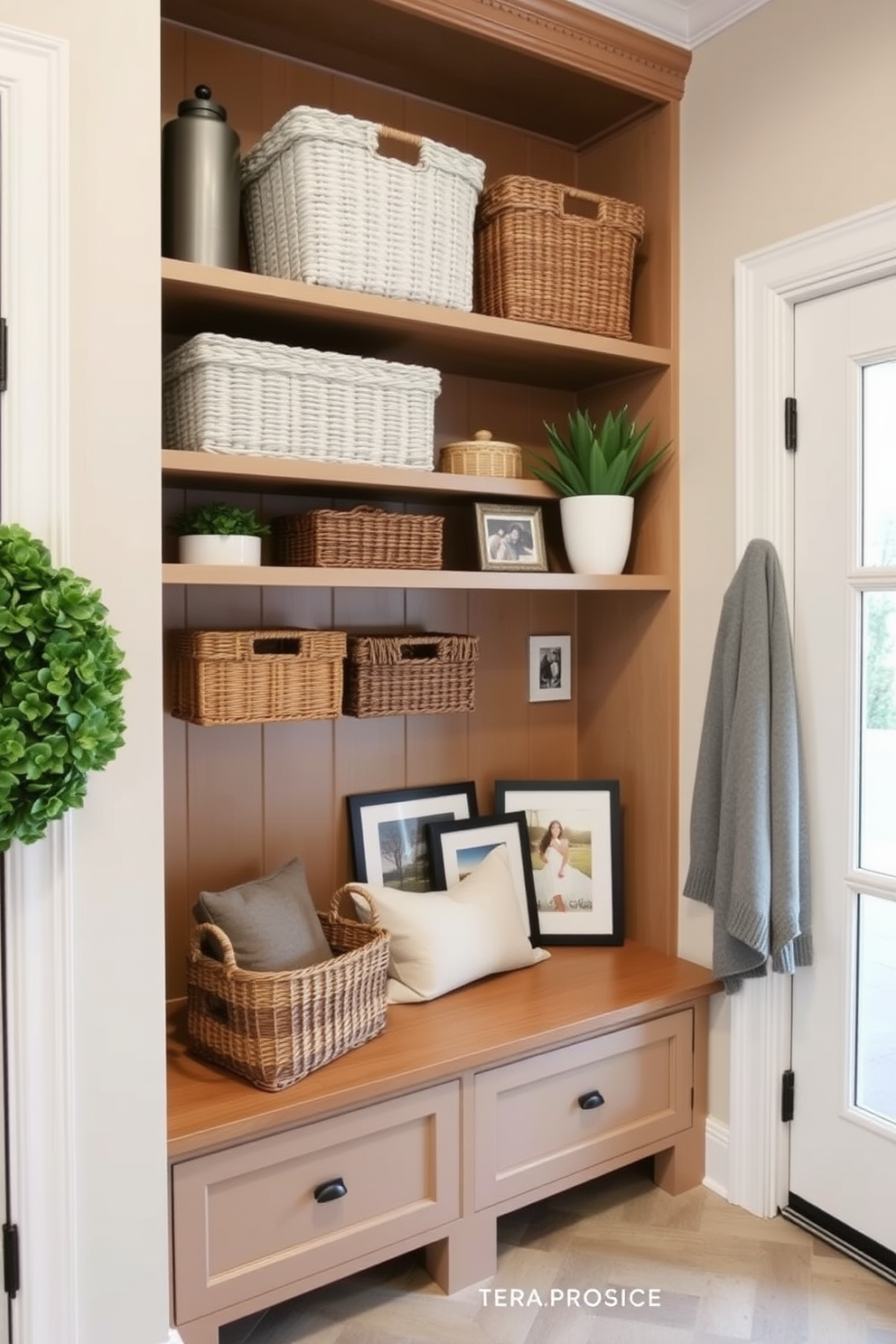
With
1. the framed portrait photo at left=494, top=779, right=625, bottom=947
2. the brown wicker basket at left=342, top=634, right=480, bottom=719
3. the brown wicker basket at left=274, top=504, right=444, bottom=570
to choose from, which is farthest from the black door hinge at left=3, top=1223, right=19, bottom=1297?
the framed portrait photo at left=494, top=779, right=625, bottom=947

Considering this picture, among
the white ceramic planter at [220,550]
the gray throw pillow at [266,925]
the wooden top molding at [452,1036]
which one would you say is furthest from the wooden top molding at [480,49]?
the wooden top molding at [452,1036]

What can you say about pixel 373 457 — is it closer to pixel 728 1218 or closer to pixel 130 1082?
pixel 130 1082

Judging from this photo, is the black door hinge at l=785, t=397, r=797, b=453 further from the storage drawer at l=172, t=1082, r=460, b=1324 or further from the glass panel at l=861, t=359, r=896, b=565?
the storage drawer at l=172, t=1082, r=460, b=1324

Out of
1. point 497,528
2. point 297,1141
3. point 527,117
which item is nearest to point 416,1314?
point 297,1141

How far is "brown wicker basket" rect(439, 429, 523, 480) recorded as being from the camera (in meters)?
2.22

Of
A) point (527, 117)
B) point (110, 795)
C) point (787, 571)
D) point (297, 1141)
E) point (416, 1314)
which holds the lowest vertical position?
point (416, 1314)

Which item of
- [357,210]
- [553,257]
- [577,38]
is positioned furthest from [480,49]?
[357,210]

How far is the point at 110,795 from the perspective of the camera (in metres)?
1.50

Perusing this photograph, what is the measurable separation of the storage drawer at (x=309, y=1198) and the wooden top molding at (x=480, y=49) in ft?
6.76

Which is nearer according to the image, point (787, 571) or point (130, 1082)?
point (130, 1082)

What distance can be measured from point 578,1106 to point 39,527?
1.53m

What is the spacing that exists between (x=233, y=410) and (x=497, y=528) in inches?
27.3

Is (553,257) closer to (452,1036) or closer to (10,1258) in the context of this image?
(452,1036)

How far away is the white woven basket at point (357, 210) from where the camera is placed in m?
1.85
